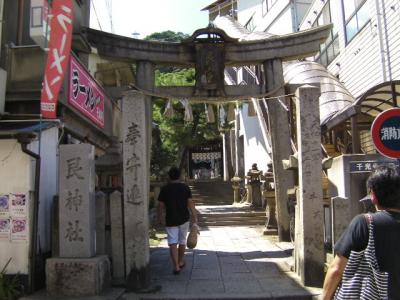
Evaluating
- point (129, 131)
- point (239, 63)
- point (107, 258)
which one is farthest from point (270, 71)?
point (107, 258)

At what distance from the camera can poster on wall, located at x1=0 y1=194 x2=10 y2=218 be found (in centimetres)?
769

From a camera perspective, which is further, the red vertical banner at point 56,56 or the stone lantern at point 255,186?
the stone lantern at point 255,186

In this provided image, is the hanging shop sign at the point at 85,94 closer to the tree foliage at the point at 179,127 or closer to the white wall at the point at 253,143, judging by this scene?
the tree foliage at the point at 179,127

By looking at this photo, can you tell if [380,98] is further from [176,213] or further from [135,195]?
[135,195]

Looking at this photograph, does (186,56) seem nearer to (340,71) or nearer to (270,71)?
(270,71)

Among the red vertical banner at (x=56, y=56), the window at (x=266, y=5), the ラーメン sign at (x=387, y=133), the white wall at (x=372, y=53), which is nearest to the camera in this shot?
the ラーメン sign at (x=387, y=133)

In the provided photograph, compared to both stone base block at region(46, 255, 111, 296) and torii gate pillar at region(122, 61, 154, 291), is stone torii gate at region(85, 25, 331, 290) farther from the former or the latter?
stone base block at region(46, 255, 111, 296)

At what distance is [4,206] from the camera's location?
25.3 ft

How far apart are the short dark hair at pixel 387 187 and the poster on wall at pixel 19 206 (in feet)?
20.1

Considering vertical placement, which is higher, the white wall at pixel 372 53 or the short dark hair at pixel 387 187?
the white wall at pixel 372 53

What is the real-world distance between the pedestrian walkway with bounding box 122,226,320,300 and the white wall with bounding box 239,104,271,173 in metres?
14.2

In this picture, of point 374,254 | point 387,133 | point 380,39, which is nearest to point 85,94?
point 387,133

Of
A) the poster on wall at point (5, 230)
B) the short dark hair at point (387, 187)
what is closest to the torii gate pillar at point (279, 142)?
the poster on wall at point (5, 230)

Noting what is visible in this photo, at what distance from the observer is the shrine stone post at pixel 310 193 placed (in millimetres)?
Result: 7664
